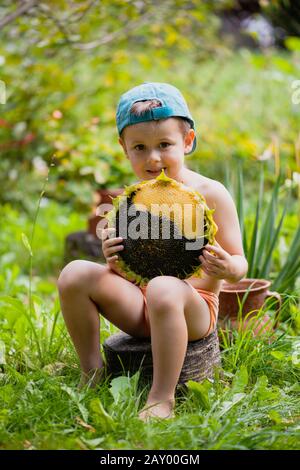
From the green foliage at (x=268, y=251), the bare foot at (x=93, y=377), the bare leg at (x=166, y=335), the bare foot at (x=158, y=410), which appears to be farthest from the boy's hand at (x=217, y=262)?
the green foliage at (x=268, y=251)

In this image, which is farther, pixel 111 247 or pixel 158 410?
pixel 111 247

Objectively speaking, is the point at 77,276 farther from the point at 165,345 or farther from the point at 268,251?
the point at 268,251

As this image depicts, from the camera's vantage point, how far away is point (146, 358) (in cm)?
259

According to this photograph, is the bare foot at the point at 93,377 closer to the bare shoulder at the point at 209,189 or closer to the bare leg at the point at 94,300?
the bare leg at the point at 94,300

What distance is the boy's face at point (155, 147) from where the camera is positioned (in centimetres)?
253

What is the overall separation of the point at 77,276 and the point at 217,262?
1.69 feet

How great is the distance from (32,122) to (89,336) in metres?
3.85

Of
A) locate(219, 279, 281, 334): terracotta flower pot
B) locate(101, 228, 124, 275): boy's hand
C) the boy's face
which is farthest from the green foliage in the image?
locate(101, 228, 124, 275): boy's hand

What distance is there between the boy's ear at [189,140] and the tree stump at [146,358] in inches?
29.2

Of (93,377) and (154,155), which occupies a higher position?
(154,155)

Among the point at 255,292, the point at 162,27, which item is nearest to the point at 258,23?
the point at 162,27

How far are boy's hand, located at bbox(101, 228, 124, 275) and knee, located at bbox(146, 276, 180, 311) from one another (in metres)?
0.20

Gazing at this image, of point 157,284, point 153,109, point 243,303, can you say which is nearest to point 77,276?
point 157,284

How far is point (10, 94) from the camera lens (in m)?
5.83
